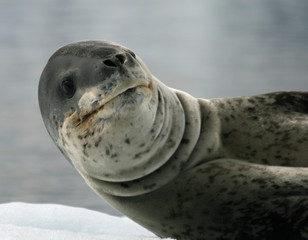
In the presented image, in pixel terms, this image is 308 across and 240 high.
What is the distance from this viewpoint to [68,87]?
226 centimetres

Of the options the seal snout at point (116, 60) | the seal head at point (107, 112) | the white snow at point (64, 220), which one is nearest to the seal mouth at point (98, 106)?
the seal head at point (107, 112)

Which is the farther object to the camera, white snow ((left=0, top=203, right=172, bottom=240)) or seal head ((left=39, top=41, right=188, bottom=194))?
white snow ((left=0, top=203, right=172, bottom=240))

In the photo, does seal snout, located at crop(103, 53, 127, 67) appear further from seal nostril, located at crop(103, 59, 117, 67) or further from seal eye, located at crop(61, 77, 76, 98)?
seal eye, located at crop(61, 77, 76, 98)

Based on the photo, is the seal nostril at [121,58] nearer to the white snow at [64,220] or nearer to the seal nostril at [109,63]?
the seal nostril at [109,63]

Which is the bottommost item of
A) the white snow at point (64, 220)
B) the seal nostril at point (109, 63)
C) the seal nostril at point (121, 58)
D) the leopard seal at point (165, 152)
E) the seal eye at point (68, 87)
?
the white snow at point (64, 220)

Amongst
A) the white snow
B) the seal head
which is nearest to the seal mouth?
the seal head

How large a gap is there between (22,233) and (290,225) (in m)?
1.18

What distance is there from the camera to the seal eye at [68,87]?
2.25 m

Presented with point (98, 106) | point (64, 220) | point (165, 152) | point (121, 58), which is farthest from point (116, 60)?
point (64, 220)

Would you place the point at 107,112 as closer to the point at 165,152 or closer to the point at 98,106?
the point at 98,106

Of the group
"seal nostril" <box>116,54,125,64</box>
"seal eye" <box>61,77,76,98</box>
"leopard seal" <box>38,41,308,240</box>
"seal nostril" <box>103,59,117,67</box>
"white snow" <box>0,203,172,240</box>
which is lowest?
"white snow" <box>0,203,172,240</box>

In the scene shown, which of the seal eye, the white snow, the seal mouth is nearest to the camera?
the seal mouth

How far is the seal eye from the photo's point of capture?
7.38ft

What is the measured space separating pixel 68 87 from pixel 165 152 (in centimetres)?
56
